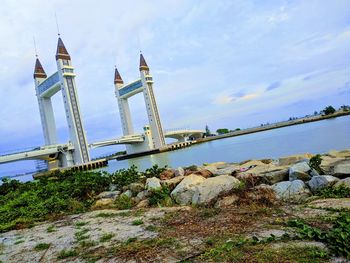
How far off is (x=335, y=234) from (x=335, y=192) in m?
2.22

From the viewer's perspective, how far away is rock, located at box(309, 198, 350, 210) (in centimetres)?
393

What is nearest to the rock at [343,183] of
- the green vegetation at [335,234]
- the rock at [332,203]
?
the rock at [332,203]

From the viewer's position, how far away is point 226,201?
5.01 metres

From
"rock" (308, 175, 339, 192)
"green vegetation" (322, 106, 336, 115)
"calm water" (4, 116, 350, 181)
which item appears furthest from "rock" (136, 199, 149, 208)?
"green vegetation" (322, 106, 336, 115)

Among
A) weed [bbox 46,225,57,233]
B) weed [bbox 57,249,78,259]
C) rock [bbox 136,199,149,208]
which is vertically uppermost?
weed [bbox 46,225,57,233]

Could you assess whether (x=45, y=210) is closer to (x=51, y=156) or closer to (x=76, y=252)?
(x=76, y=252)

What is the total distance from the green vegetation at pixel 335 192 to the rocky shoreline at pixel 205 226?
51mm

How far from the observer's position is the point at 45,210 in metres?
6.66

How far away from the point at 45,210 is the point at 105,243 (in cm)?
339

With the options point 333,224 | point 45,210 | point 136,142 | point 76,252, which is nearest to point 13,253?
point 76,252

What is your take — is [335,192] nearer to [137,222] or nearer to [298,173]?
[298,173]

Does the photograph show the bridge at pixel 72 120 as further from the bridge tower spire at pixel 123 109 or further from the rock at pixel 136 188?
the rock at pixel 136 188

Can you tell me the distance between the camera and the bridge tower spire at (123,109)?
71812 mm

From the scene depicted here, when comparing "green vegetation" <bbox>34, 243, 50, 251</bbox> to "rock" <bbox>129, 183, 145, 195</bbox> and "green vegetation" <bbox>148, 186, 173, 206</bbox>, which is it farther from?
"rock" <bbox>129, 183, 145, 195</bbox>
